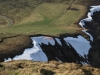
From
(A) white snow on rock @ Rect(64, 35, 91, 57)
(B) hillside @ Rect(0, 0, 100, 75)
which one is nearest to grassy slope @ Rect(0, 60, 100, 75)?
(B) hillside @ Rect(0, 0, 100, 75)

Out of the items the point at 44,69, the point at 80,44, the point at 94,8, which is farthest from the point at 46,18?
the point at 44,69

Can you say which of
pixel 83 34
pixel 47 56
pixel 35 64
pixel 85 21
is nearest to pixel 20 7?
pixel 85 21

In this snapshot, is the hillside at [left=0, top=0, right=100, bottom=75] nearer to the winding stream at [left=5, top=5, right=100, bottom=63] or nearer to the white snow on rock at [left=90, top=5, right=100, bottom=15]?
the winding stream at [left=5, top=5, right=100, bottom=63]

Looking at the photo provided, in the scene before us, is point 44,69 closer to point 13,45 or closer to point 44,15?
point 13,45

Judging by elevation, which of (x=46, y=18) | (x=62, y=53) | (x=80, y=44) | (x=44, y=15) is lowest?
(x=80, y=44)

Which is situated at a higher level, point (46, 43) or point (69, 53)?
point (46, 43)

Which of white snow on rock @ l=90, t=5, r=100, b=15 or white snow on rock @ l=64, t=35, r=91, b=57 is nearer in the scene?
white snow on rock @ l=64, t=35, r=91, b=57

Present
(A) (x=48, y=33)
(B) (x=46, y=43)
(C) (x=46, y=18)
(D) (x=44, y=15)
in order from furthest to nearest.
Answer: (D) (x=44, y=15), (C) (x=46, y=18), (A) (x=48, y=33), (B) (x=46, y=43)

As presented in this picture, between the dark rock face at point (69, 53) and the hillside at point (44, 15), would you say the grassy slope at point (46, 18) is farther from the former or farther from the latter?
the dark rock face at point (69, 53)
